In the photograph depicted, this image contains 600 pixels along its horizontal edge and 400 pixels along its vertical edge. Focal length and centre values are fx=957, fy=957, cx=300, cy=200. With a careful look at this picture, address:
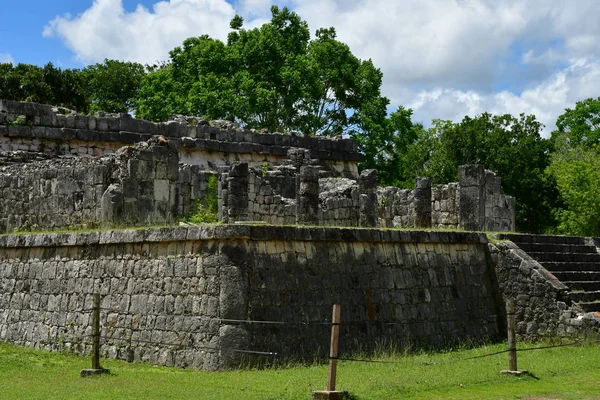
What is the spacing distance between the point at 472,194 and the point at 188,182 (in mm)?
6533

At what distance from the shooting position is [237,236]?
13953 millimetres

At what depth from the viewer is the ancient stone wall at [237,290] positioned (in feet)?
46.1

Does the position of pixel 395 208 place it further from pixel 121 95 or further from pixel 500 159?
pixel 121 95

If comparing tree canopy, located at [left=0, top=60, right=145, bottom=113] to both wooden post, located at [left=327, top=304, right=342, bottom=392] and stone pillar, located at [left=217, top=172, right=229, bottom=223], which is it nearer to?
stone pillar, located at [left=217, top=172, right=229, bottom=223]

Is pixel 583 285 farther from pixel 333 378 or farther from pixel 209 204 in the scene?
pixel 333 378

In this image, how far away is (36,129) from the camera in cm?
2439

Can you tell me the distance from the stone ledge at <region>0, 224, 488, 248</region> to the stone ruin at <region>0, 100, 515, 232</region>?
2.10ft

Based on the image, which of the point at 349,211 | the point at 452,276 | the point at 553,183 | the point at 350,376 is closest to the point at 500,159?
the point at 553,183

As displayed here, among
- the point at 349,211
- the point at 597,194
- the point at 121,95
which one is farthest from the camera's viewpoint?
the point at 121,95

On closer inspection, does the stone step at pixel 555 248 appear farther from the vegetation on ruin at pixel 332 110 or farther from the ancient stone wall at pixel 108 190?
the vegetation on ruin at pixel 332 110

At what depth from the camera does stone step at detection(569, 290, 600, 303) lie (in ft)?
59.6

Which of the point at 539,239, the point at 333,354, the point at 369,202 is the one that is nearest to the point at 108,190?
the point at 369,202

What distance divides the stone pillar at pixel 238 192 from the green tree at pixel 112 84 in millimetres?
32883

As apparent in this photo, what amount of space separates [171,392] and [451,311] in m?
7.33
